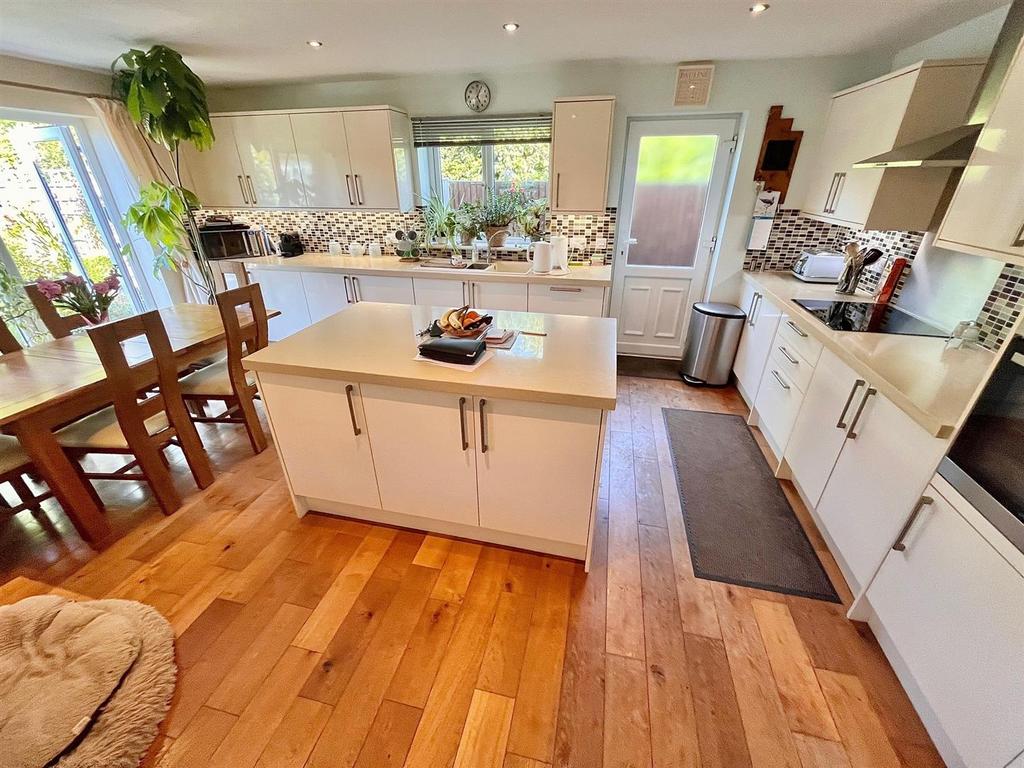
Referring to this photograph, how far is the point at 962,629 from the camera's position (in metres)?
1.03

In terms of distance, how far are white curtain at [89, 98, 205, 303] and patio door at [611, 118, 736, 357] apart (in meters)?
3.97

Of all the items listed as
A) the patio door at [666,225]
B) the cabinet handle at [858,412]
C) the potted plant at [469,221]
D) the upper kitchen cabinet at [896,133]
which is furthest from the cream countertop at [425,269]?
the cabinet handle at [858,412]

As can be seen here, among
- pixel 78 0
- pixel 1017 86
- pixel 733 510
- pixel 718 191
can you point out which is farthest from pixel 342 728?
pixel 718 191

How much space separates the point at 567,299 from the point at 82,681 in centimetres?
298

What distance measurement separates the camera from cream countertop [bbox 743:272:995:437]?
118 centimetres

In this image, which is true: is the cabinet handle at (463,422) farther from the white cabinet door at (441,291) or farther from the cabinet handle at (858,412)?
the white cabinet door at (441,291)

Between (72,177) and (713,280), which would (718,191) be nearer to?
(713,280)

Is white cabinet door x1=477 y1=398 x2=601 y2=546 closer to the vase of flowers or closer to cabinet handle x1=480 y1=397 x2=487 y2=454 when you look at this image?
cabinet handle x1=480 y1=397 x2=487 y2=454

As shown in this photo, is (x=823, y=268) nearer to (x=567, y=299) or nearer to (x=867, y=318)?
(x=867, y=318)

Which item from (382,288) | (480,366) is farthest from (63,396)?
(382,288)

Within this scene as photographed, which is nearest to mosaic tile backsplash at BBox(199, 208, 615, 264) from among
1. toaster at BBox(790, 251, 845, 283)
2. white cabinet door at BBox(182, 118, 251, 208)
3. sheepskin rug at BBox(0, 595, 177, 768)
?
white cabinet door at BBox(182, 118, 251, 208)

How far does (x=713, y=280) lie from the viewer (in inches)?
129

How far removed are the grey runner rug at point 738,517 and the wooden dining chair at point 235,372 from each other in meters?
2.58

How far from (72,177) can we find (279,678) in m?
4.19
